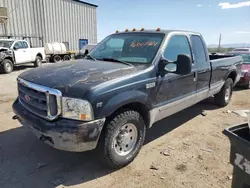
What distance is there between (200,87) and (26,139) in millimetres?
3528

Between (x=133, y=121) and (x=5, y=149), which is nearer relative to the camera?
(x=133, y=121)

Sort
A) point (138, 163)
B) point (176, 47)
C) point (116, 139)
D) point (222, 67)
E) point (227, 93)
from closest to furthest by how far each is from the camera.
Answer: point (116, 139) → point (138, 163) → point (176, 47) → point (222, 67) → point (227, 93)

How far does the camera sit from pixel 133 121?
309 cm

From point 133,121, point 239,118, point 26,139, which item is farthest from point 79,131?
point 239,118

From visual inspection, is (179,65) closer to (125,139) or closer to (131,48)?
(131,48)

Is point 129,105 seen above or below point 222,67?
below

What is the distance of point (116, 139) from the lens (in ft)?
10.00

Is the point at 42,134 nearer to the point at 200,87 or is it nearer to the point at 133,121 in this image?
the point at 133,121

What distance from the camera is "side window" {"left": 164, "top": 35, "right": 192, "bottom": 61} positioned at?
12.0 feet

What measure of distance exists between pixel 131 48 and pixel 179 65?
3.23 feet

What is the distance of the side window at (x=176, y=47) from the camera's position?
12.0 feet

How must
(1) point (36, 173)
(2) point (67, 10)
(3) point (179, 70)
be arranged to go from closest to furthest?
1. (1) point (36, 173)
2. (3) point (179, 70)
3. (2) point (67, 10)

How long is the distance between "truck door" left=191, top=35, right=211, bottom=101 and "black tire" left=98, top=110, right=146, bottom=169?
187 cm

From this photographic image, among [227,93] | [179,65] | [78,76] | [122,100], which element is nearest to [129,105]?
[122,100]
